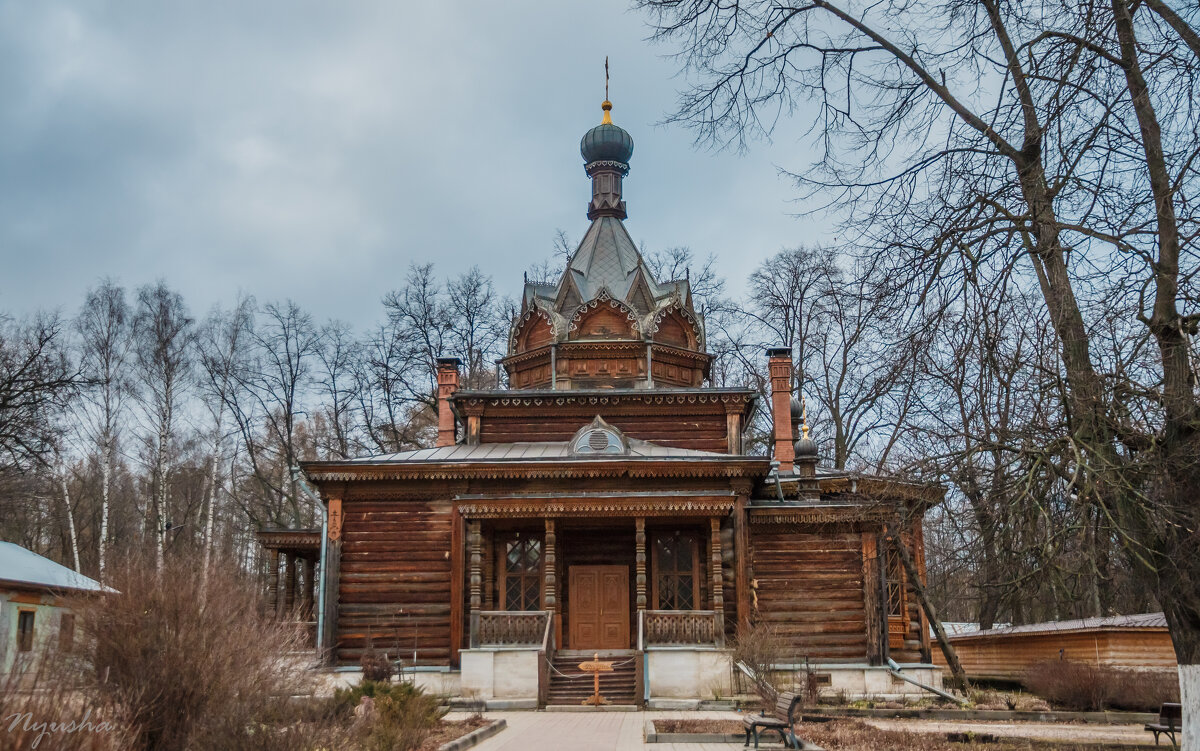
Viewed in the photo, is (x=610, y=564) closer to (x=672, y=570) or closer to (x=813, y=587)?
(x=672, y=570)

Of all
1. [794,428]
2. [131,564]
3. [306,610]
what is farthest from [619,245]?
[131,564]

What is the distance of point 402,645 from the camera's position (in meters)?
20.5

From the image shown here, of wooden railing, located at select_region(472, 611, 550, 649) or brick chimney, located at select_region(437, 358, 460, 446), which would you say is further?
brick chimney, located at select_region(437, 358, 460, 446)

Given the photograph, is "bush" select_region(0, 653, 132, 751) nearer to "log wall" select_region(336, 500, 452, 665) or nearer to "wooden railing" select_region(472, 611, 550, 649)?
"wooden railing" select_region(472, 611, 550, 649)

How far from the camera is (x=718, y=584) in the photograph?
64.4 feet

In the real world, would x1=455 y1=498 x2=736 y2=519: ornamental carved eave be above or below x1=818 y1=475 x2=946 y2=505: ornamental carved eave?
above

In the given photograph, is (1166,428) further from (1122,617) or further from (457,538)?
(1122,617)

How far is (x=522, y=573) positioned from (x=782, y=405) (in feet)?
26.7

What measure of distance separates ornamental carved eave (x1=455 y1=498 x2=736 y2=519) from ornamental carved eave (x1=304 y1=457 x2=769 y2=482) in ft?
2.97

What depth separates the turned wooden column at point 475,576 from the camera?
19078 millimetres

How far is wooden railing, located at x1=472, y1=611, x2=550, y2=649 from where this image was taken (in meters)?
19.0

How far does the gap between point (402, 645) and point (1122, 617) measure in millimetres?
15930

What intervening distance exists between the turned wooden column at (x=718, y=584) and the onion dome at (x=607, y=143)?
12.4 meters

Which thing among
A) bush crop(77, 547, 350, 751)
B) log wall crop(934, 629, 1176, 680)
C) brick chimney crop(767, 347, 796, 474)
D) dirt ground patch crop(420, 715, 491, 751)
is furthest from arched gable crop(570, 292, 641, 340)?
bush crop(77, 547, 350, 751)
